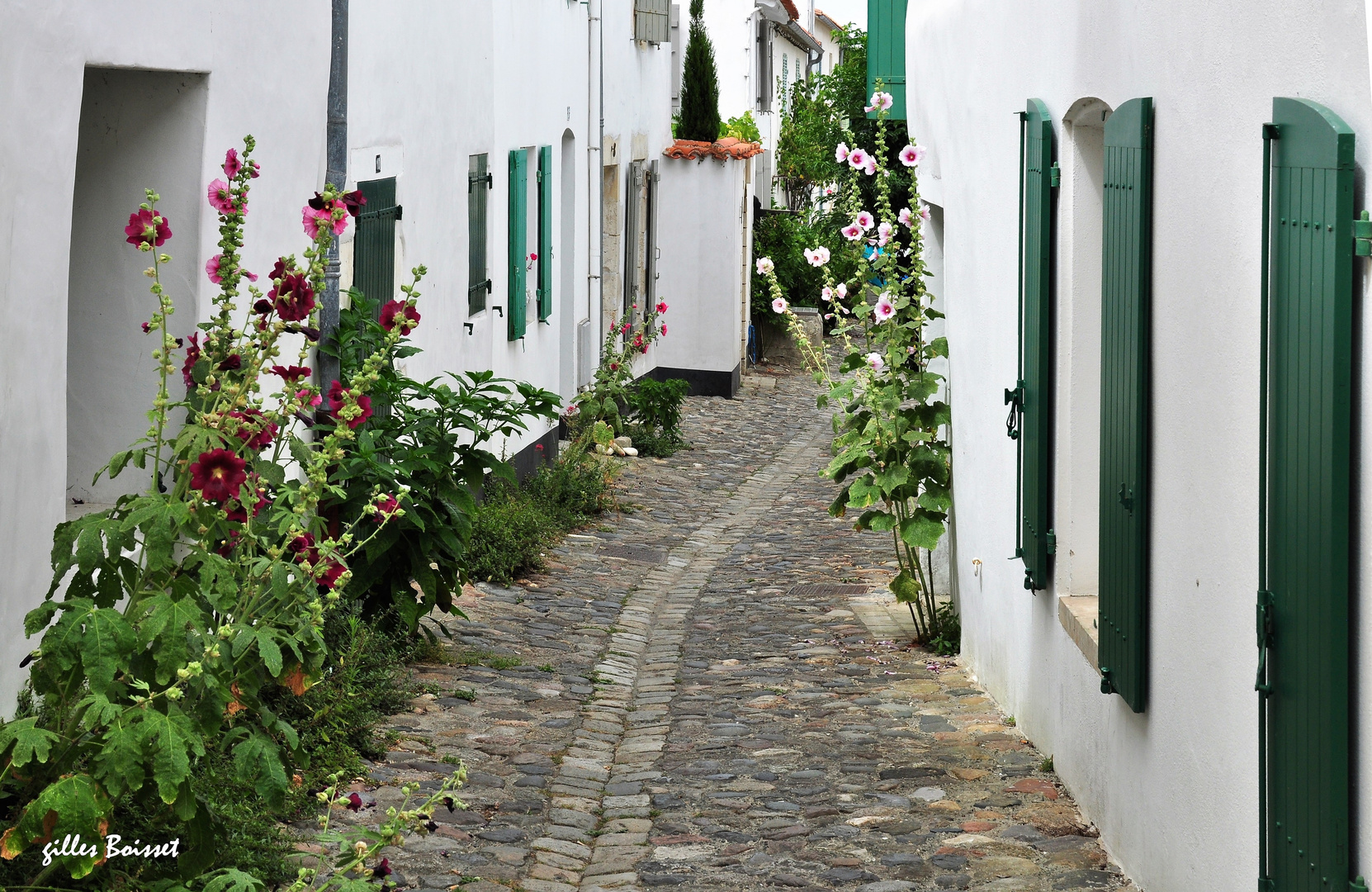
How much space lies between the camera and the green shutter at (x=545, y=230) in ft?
43.0

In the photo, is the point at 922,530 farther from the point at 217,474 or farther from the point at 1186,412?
the point at 217,474

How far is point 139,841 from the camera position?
4020mm

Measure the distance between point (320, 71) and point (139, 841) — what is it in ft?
13.5

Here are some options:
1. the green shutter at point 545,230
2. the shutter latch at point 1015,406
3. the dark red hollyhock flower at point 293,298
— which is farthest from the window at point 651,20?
the dark red hollyhock flower at point 293,298

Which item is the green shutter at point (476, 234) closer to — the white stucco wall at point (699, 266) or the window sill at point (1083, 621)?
the window sill at point (1083, 621)

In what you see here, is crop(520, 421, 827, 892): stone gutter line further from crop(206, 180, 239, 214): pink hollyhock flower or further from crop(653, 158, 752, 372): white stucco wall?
crop(653, 158, 752, 372): white stucco wall

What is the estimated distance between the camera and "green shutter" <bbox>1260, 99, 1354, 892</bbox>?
2.74 m

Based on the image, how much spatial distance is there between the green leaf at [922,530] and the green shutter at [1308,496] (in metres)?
4.76

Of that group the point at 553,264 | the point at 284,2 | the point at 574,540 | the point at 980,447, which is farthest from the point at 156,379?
the point at 553,264

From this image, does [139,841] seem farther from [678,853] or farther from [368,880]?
[678,853]

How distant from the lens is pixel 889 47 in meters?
11.1

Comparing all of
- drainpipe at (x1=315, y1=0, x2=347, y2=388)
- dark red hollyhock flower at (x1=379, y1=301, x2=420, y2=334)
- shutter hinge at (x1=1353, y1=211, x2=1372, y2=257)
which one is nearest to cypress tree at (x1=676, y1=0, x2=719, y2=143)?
drainpipe at (x1=315, y1=0, x2=347, y2=388)

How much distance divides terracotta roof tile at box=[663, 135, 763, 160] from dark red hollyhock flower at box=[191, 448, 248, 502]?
16259 mm

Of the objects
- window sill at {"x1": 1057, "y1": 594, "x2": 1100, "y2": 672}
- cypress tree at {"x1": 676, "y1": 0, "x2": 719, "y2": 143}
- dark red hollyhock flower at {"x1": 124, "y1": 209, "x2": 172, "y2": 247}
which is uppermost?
cypress tree at {"x1": 676, "y1": 0, "x2": 719, "y2": 143}
